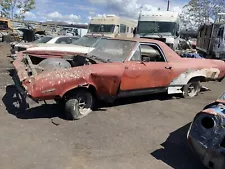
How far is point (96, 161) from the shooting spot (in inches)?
142

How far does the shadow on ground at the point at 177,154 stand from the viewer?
144 inches

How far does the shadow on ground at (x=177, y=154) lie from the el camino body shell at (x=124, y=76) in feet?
5.07

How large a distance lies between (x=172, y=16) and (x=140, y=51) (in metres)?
9.17

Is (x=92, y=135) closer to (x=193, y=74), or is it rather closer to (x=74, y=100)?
(x=74, y=100)

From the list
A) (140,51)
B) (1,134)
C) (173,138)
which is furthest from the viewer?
(140,51)

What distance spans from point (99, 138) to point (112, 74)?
4.76 feet

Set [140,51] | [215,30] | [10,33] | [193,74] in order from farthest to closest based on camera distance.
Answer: [10,33]
[215,30]
[193,74]
[140,51]

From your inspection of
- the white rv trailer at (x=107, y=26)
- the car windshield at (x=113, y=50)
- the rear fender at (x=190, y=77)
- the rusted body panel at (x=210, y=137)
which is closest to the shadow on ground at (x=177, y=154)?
the rusted body panel at (x=210, y=137)

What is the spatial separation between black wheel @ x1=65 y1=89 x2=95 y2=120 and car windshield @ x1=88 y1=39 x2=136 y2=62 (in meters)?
1.00

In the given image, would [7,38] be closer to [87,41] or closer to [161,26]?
[161,26]

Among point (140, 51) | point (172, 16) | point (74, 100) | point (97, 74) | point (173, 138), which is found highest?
point (172, 16)

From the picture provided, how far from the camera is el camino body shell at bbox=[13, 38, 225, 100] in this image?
462 centimetres

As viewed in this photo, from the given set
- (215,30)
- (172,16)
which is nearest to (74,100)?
(172,16)

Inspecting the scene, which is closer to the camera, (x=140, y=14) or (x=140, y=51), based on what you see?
(x=140, y=51)
